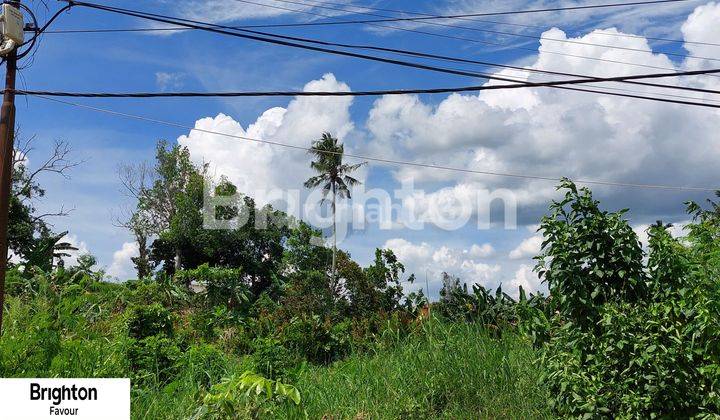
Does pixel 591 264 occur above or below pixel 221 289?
above

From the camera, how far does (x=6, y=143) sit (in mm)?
10586

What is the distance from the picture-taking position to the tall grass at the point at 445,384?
25.2 ft

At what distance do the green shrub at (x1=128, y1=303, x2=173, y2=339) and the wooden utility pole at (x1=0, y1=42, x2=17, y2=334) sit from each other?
311 cm

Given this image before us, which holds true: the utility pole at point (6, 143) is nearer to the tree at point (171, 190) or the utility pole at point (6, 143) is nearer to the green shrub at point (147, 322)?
the green shrub at point (147, 322)

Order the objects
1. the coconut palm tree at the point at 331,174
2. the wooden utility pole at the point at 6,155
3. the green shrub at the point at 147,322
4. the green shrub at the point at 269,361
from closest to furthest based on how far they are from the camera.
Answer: the green shrub at the point at 269,361, the wooden utility pole at the point at 6,155, the green shrub at the point at 147,322, the coconut palm tree at the point at 331,174

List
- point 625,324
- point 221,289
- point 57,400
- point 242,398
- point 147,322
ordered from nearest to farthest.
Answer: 1. point 242,398
2. point 625,324
3. point 57,400
4. point 147,322
5. point 221,289

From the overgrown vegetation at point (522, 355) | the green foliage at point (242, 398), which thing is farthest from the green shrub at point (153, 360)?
the green foliage at point (242, 398)

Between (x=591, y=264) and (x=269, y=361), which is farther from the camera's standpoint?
(x=269, y=361)

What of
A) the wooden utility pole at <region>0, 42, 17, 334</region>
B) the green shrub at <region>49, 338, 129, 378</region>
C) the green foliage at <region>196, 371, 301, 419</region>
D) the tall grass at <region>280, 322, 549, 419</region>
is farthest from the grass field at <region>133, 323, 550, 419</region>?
the wooden utility pole at <region>0, 42, 17, 334</region>

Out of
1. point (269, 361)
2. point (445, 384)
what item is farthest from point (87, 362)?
point (445, 384)

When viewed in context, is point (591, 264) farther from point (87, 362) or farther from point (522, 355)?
point (87, 362)

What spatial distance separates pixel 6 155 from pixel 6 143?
23cm

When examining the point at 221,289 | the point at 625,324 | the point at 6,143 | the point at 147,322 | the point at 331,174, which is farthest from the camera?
the point at 331,174

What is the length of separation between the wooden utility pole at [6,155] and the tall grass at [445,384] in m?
5.12
